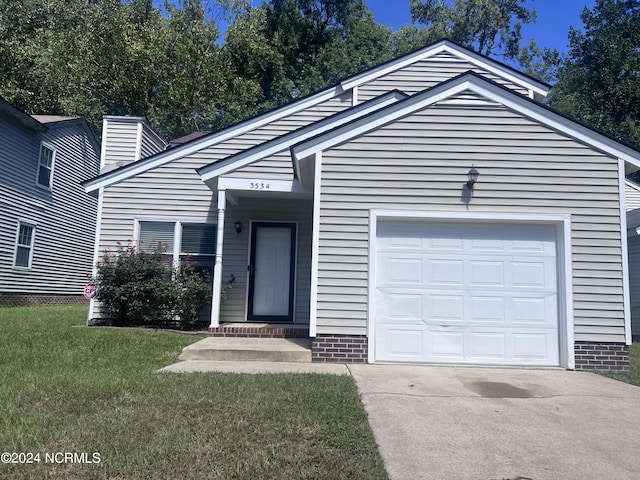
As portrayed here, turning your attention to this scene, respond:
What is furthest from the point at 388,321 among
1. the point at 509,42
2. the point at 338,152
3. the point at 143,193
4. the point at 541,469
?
the point at 509,42

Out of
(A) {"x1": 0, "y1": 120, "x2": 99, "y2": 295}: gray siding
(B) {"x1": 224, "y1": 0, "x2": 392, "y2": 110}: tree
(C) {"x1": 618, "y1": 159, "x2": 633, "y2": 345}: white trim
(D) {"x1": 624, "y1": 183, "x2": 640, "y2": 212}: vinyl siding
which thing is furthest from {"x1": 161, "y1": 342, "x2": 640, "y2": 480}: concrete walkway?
(B) {"x1": 224, "y1": 0, "x2": 392, "y2": 110}: tree

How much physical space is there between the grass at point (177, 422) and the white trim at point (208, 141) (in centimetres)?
480

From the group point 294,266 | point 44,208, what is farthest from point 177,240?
point 44,208

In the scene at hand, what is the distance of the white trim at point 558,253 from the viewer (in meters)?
→ 6.69

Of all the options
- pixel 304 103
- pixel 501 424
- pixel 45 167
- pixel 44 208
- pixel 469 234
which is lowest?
pixel 501 424

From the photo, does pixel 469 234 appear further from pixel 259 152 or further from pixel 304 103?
pixel 304 103

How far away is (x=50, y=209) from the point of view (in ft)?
53.1

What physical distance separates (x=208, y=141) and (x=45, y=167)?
8.69m

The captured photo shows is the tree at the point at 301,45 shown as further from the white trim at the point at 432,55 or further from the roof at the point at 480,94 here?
the roof at the point at 480,94

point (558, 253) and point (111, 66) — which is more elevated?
point (111, 66)

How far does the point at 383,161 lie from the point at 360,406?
3788 millimetres

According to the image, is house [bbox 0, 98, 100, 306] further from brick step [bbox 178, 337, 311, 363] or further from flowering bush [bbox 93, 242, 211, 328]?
brick step [bbox 178, 337, 311, 363]

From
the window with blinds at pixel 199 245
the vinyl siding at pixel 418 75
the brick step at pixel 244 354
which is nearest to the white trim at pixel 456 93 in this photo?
the brick step at pixel 244 354

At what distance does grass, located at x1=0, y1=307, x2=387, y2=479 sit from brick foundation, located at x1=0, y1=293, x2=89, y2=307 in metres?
9.58
